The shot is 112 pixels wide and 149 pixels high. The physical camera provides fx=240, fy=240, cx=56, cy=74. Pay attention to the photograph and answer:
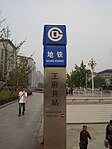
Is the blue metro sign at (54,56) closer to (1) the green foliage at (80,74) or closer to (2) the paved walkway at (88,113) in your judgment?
(2) the paved walkway at (88,113)

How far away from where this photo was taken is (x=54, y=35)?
23.3ft

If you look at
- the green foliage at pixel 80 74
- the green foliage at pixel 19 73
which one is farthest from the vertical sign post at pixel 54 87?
the green foliage at pixel 80 74

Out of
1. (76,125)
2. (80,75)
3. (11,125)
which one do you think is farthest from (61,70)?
(80,75)

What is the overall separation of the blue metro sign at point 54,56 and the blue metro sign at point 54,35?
170mm

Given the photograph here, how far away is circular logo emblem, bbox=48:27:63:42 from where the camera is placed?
23.1 ft

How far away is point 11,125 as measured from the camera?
11.3 meters

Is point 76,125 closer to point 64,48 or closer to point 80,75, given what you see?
point 64,48

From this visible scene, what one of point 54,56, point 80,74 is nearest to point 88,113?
point 54,56

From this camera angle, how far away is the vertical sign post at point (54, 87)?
6.89m

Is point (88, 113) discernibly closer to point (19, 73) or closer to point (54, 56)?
point (54, 56)

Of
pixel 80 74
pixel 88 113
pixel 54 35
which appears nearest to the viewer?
pixel 54 35

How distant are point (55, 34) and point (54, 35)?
0.15 feet

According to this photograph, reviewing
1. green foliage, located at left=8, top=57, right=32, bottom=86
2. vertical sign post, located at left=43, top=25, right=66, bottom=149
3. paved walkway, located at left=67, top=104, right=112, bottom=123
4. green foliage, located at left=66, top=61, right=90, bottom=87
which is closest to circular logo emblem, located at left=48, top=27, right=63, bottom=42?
vertical sign post, located at left=43, top=25, right=66, bottom=149

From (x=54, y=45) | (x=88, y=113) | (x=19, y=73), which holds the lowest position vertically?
(x=88, y=113)
